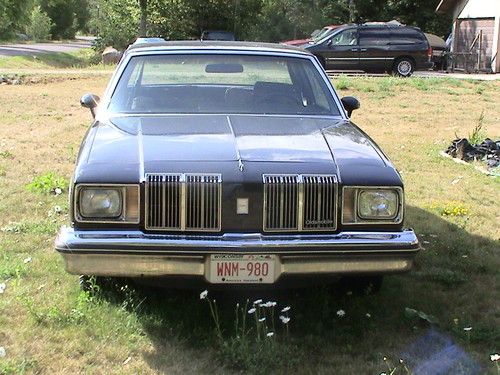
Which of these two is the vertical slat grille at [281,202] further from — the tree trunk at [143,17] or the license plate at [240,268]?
the tree trunk at [143,17]

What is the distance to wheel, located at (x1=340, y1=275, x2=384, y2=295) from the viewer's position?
4477mm

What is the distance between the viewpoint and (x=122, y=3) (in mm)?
34688

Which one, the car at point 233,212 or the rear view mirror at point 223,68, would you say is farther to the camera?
the rear view mirror at point 223,68

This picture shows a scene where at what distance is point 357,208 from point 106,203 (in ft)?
4.26

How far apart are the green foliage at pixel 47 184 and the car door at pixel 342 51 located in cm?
1778

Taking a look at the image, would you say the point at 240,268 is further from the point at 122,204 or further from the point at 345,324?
the point at 345,324

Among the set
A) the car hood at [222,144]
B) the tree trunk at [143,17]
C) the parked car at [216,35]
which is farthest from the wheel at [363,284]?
the tree trunk at [143,17]

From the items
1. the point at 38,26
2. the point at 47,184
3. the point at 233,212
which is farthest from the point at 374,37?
the point at 38,26

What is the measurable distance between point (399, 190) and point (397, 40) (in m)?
21.7

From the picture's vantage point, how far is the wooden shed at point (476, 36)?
2834 cm

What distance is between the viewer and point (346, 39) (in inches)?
955

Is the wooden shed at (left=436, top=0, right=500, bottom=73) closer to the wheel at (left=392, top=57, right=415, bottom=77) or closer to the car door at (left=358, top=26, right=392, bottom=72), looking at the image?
the wheel at (left=392, top=57, right=415, bottom=77)

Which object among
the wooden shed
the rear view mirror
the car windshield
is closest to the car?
the car windshield

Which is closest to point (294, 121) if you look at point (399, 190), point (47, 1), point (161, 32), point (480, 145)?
point (399, 190)
